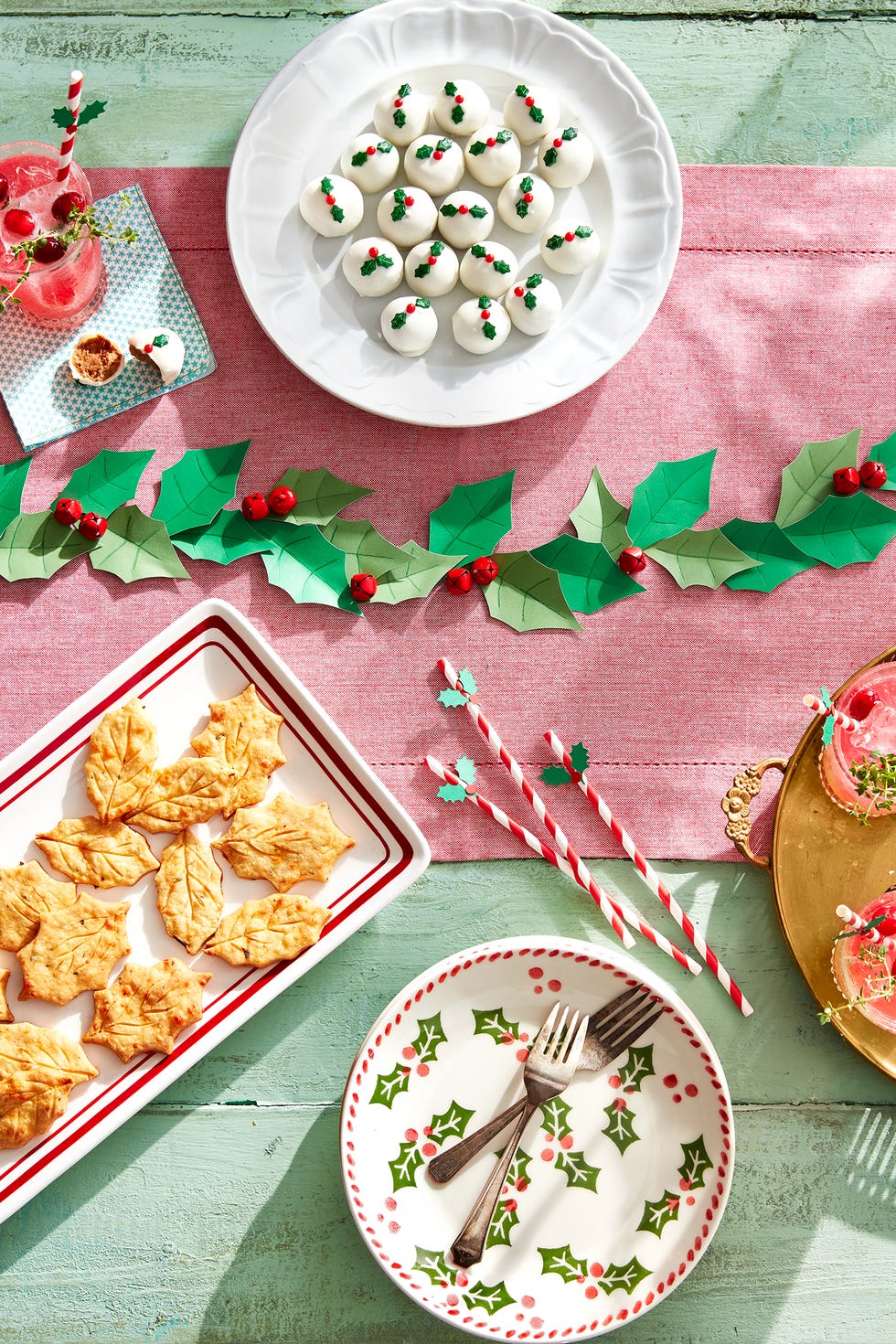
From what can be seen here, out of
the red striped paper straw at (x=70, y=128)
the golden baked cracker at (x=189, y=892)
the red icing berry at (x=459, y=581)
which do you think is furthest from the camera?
the red icing berry at (x=459, y=581)

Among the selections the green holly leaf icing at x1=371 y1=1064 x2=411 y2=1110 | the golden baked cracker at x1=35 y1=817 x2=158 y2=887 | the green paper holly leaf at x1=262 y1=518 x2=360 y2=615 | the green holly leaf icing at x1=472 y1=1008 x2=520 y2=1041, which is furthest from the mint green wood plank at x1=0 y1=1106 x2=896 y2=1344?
the green paper holly leaf at x1=262 y1=518 x2=360 y2=615

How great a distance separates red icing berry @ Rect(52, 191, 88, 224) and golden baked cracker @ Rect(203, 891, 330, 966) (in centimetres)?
103

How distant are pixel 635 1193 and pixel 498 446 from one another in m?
1.13

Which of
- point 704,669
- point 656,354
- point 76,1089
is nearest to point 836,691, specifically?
point 704,669

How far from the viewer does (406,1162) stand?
1.44 metres

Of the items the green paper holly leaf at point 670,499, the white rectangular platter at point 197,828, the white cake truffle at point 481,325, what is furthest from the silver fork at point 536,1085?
the white cake truffle at point 481,325

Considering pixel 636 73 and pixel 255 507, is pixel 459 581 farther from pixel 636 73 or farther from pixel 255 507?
pixel 636 73

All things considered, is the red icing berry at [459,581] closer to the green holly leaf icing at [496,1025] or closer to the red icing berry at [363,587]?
the red icing berry at [363,587]

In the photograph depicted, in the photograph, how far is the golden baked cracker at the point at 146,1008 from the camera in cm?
138

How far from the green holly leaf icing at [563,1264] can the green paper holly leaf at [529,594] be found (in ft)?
2.96

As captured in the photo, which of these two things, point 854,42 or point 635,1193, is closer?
point 635,1193

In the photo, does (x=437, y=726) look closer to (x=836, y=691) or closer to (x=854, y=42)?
(x=836, y=691)

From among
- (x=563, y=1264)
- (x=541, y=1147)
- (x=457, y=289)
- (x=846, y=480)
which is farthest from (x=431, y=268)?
(x=563, y=1264)

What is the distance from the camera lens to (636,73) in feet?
5.28
